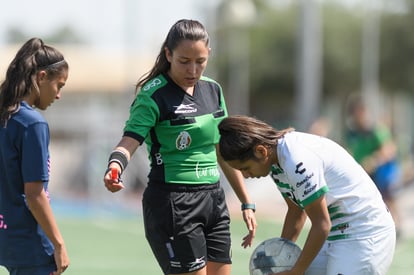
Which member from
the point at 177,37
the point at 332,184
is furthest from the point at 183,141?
the point at 332,184

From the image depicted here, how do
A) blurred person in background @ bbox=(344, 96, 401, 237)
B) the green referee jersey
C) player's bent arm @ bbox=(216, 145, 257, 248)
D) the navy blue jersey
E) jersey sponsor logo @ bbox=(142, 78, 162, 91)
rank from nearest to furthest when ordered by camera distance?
1. the navy blue jersey
2. the green referee jersey
3. jersey sponsor logo @ bbox=(142, 78, 162, 91)
4. player's bent arm @ bbox=(216, 145, 257, 248)
5. blurred person in background @ bbox=(344, 96, 401, 237)

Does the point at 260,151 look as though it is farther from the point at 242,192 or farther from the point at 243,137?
the point at 242,192

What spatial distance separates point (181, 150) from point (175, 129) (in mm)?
147

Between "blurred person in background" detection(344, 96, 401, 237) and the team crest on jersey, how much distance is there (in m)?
8.37

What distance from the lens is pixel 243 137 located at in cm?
599

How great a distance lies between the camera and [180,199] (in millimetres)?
6625

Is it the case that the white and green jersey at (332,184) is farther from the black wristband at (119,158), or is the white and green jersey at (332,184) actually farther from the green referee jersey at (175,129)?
the black wristband at (119,158)

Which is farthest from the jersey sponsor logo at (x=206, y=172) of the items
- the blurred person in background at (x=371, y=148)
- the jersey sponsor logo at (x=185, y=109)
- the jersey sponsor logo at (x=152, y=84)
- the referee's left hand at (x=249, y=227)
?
the blurred person in background at (x=371, y=148)

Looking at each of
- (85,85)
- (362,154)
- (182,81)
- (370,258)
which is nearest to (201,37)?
(182,81)

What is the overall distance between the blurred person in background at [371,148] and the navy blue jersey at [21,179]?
30.4 ft

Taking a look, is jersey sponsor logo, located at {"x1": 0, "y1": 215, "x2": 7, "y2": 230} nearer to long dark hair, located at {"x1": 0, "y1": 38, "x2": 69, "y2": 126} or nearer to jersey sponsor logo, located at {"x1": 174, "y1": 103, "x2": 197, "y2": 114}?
long dark hair, located at {"x1": 0, "y1": 38, "x2": 69, "y2": 126}

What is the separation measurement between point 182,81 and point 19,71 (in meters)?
1.08

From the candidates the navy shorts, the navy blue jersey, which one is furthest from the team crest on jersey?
the navy blue jersey

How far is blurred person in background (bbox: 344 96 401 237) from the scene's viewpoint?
1481 cm
